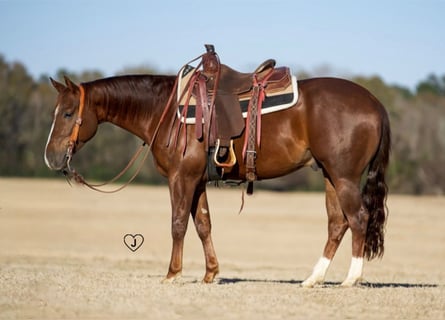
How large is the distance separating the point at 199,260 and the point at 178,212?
369 inches

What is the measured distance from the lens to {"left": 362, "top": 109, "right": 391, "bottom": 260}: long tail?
978cm

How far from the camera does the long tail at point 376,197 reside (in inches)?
385

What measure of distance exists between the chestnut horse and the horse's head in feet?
0.04

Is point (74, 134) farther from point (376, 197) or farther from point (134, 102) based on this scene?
point (376, 197)

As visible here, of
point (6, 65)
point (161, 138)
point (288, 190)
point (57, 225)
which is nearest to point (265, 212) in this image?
point (57, 225)

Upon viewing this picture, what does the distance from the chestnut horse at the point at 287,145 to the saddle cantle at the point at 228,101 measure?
0.13 metres

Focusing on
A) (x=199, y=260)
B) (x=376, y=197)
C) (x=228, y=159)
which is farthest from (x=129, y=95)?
(x=199, y=260)

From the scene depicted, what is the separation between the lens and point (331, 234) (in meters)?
9.84

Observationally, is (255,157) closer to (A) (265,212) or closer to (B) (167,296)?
(B) (167,296)

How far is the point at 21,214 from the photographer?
30047 millimetres

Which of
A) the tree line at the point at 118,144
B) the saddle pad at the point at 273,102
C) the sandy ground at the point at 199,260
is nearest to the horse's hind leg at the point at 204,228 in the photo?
the sandy ground at the point at 199,260

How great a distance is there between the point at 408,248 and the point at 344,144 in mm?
15151

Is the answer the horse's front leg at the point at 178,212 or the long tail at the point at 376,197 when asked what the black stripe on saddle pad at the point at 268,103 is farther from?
the long tail at the point at 376,197

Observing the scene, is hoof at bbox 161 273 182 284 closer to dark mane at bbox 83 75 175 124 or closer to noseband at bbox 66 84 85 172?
noseband at bbox 66 84 85 172
